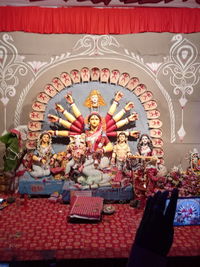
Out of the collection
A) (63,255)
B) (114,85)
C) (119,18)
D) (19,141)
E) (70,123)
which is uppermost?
(119,18)

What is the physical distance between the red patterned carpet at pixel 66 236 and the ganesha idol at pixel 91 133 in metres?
0.75

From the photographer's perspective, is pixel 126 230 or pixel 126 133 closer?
pixel 126 230

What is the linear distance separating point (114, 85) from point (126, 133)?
83 centimetres

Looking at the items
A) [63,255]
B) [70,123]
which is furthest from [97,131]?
[63,255]

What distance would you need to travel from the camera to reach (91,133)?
4527 mm

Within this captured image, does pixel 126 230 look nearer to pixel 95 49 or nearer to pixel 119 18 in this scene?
pixel 95 49

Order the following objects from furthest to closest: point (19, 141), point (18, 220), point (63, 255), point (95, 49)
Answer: point (95, 49) < point (19, 141) < point (18, 220) < point (63, 255)

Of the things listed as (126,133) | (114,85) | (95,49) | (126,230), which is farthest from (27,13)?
(126,230)

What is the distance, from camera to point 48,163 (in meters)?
4.39

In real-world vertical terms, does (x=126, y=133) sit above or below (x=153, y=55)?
below

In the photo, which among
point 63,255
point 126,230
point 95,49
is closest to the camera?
point 63,255

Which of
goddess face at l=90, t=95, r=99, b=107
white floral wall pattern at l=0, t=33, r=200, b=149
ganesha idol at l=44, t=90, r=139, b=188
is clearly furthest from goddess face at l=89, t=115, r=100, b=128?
white floral wall pattern at l=0, t=33, r=200, b=149

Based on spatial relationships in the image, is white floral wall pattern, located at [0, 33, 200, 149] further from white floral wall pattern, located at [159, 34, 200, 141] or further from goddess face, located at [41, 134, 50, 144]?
goddess face, located at [41, 134, 50, 144]

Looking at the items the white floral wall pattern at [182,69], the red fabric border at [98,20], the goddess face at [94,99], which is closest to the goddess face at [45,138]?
the goddess face at [94,99]
